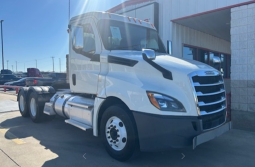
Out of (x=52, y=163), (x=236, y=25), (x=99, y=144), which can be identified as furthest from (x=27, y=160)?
(x=236, y=25)

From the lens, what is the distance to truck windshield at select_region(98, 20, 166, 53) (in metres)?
4.69

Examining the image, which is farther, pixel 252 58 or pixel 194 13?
pixel 194 13

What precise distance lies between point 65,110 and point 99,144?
Answer: 139 cm

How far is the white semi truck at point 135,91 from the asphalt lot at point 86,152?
487 mm

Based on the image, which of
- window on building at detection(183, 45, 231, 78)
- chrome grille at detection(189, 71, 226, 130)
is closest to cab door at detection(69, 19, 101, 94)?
chrome grille at detection(189, 71, 226, 130)

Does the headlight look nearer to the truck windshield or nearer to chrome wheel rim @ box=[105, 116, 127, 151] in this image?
chrome wheel rim @ box=[105, 116, 127, 151]

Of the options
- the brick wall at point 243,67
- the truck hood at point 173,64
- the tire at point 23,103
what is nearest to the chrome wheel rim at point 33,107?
the tire at point 23,103

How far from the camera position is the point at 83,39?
5.20m

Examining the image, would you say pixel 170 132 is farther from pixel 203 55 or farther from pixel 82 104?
pixel 203 55

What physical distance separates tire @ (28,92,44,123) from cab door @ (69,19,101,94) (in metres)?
2.01

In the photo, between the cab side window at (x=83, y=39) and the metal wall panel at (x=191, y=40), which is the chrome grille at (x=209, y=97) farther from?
the metal wall panel at (x=191, y=40)

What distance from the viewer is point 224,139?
560 cm

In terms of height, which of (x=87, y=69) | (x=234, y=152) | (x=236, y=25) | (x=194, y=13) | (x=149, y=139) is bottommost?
(x=234, y=152)

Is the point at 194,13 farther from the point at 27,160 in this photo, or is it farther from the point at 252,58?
the point at 27,160
